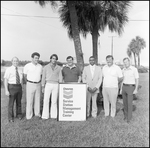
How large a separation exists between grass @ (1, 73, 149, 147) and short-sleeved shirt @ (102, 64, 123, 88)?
3.09 ft

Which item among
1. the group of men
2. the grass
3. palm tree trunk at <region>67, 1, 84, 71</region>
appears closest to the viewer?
the grass

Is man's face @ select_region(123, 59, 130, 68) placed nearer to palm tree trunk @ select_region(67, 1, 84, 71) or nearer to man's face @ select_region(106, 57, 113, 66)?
man's face @ select_region(106, 57, 113, 66)

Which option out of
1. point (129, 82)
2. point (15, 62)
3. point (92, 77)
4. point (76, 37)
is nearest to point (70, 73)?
point (92, 77)

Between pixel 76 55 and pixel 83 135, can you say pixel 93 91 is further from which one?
pixel 76 55

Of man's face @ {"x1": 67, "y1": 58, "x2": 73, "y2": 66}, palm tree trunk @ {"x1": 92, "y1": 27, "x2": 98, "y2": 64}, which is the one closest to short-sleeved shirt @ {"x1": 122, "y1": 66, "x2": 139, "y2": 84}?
man's face @ {"x1": 67, "y1": 58, "x2": 73, "y2": 66}

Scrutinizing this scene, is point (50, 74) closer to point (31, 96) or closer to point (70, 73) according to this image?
point (70, 73)

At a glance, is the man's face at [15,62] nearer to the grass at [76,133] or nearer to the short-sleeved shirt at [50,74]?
the short-sleeved shirt at [50,74]

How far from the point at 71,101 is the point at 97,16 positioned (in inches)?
167

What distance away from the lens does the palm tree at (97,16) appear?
263 inches

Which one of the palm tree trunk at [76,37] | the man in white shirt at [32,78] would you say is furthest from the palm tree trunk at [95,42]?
the man in white shirt at [32,78]

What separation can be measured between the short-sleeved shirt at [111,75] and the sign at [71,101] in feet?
2.12

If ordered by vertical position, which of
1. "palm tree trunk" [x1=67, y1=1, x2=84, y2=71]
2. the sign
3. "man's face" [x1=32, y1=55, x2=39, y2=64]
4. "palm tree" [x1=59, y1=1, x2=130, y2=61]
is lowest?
the sign

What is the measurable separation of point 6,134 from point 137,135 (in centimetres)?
277

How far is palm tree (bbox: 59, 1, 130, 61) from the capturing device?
6680 mm
